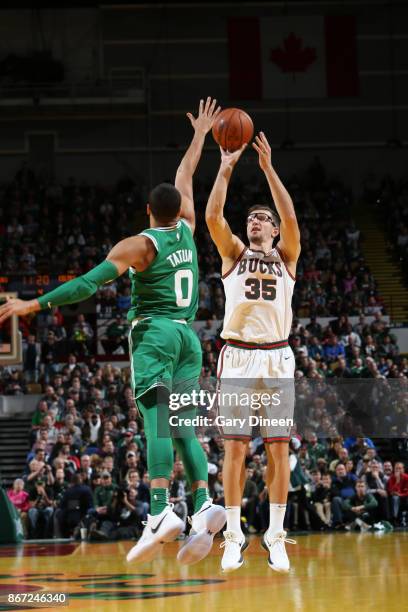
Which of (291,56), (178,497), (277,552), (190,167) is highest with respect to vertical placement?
(291,56)

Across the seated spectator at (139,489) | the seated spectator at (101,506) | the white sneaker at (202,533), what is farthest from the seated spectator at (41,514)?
the white sneaker at (202,533)

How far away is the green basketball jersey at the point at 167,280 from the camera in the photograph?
24.5 feet

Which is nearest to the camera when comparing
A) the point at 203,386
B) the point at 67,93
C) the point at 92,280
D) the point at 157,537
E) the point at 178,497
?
the point at 92,280

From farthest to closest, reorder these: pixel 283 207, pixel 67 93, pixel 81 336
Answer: pixel 67 93, pixel 81 336, pixel 283 207

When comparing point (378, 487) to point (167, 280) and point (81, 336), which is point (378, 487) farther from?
point (167, 280)

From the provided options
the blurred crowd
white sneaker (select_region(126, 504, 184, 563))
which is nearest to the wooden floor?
the blurred crowd

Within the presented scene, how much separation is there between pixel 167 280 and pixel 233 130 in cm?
196

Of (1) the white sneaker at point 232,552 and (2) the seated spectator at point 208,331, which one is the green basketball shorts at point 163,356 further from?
(2) the seated spectator at point 208,331

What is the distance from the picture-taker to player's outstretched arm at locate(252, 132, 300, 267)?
8.57m

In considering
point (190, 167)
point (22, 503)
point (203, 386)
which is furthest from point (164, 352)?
point (22, 503)

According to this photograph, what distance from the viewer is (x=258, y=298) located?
873cm

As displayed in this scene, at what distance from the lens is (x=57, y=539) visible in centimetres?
1825

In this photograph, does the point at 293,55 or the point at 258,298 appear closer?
the point at 258,298

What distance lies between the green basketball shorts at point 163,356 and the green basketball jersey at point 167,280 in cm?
10
